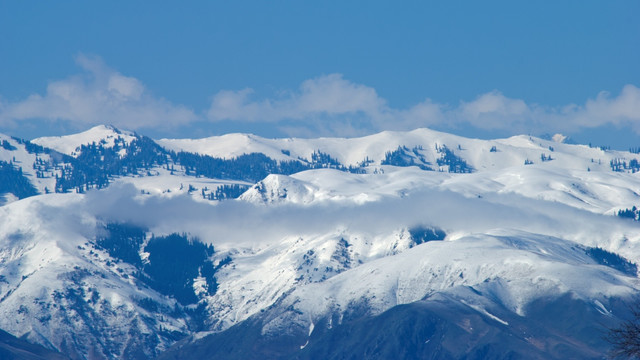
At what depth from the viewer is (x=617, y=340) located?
194 ft

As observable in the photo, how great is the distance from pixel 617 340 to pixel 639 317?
207 centimetres

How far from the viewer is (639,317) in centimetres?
6028
